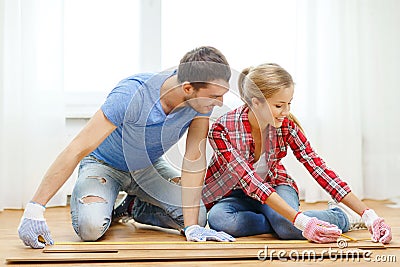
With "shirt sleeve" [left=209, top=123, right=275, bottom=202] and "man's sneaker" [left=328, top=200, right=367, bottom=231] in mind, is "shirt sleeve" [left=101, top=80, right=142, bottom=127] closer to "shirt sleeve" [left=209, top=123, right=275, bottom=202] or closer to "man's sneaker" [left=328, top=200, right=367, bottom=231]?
"shirt sleeve" [left=209, top=123, right=275, bottom=202]

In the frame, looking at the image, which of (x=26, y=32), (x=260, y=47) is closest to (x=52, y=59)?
(x=26, y=32)

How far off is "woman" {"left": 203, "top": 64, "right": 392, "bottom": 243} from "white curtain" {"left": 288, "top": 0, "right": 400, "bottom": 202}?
103cm

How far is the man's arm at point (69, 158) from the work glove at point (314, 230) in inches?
25.1

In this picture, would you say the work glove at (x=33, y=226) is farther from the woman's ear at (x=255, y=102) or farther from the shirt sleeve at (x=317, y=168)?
the shirt sleeve at (x=317, y=168)

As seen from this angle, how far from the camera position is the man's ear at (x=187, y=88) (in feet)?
6.09

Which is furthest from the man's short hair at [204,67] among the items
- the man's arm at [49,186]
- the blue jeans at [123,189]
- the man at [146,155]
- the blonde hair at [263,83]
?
the blue jeans at [123,189]

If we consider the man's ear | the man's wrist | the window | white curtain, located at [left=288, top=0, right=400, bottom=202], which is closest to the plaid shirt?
the man's ear

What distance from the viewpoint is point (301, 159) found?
2086mm

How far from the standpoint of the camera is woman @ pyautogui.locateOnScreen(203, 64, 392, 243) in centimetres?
190

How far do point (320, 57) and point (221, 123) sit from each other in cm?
131

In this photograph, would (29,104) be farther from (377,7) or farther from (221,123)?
(377,7)

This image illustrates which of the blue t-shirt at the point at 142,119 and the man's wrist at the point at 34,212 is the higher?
the blue t-shirt at the point at 142,119

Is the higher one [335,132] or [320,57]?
[320,57]

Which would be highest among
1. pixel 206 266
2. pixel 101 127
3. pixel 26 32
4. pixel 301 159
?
pixel 26 32
